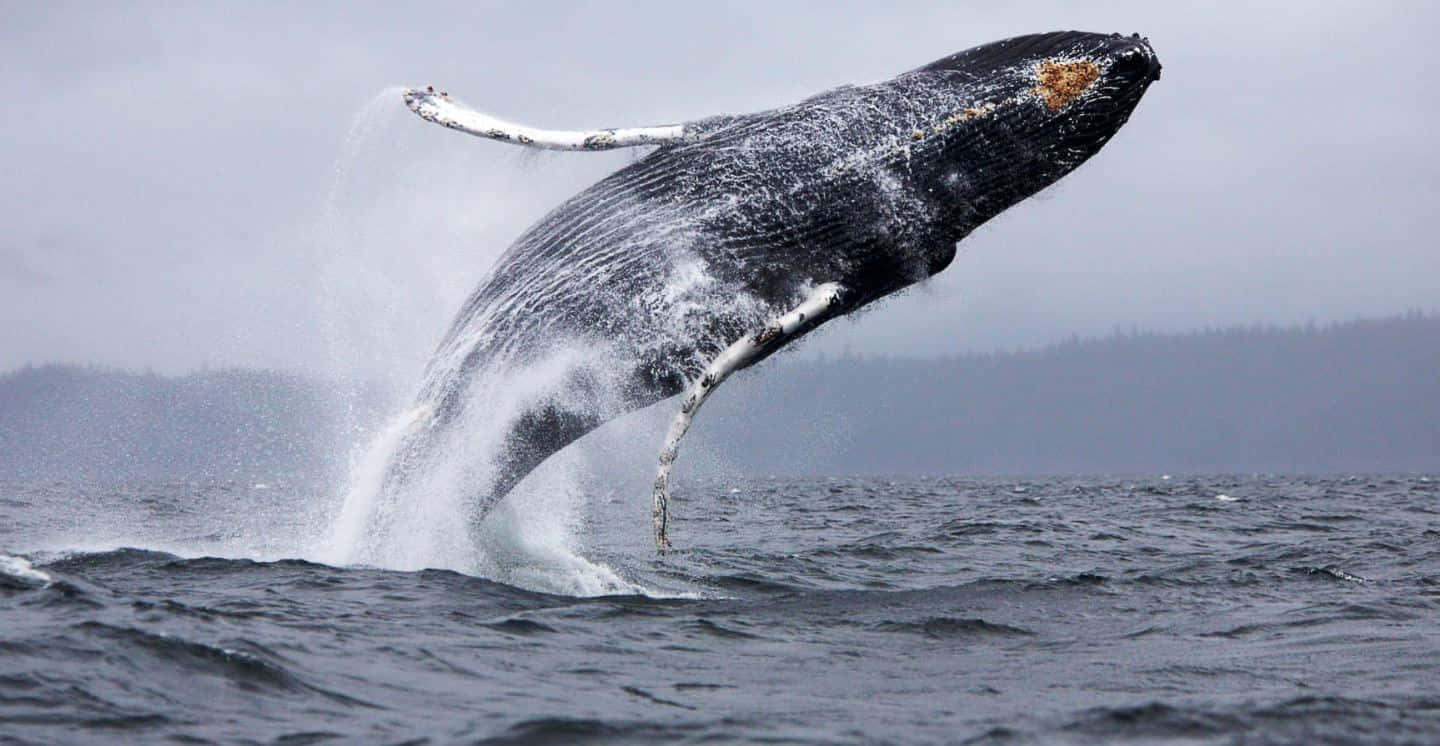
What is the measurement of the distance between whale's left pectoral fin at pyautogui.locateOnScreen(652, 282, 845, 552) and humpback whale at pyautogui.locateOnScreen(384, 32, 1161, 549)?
1 cm

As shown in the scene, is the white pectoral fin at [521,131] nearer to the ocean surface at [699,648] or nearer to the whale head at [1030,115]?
the whale head at [1030,115]

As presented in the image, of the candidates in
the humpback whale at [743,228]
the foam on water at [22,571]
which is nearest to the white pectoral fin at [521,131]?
the humpback whale at [743,228]

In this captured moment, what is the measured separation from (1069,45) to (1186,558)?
679cm

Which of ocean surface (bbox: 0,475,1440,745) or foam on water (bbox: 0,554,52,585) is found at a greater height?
foam on water (bbox: 0,554,52,585)

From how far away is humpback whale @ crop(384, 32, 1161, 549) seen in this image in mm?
8266

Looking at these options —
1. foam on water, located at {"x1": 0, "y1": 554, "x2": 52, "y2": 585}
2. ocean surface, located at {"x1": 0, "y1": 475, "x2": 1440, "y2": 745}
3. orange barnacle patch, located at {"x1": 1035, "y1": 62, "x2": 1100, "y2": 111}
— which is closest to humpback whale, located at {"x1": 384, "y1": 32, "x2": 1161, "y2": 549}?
orange barnacle patch, located at {"x1": 1035, "y1": 62, "x2": 1100, "y2": 111}

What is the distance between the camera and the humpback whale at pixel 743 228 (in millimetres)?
8266

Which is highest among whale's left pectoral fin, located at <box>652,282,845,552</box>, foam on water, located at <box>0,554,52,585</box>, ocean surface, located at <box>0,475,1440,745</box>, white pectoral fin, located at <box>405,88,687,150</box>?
white pectoral fin, located at <box>405,88,687,150</box>

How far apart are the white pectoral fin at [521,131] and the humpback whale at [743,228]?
0.6 inches

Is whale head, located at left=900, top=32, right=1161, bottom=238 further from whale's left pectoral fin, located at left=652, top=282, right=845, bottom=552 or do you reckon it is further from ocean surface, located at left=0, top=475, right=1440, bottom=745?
ocean surface, located at left=0, top=475, right=1440, bottom=745

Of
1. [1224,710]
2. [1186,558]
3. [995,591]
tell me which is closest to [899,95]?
[995,591]

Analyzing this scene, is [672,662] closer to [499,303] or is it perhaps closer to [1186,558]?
[499,303]

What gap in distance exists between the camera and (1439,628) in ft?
27.1

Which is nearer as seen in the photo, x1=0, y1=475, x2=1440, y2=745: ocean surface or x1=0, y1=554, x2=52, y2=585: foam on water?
x1=0, y1=475, x2=1440, y2=745: ocean surface
